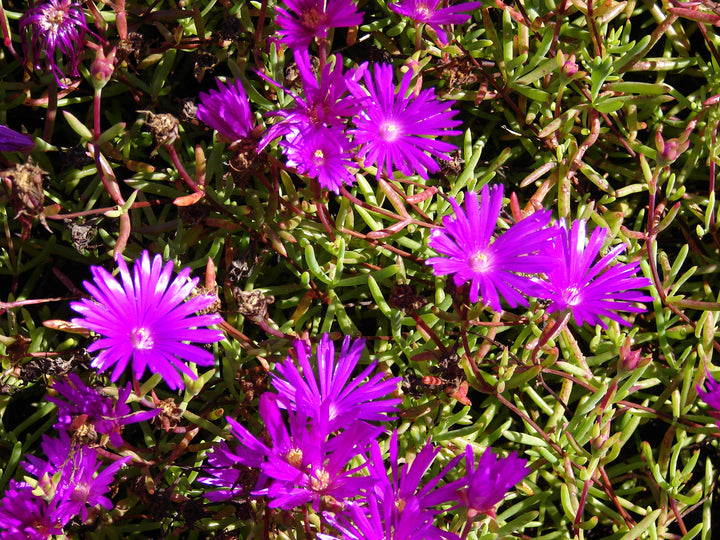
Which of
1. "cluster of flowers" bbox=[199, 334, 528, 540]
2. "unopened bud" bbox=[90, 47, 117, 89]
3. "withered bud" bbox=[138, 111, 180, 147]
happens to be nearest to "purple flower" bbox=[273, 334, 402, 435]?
"cluster of flowers" bbox=[199, 334, 528, 540]

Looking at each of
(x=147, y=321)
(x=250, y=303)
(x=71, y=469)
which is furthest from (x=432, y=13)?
(x=71, y=469)

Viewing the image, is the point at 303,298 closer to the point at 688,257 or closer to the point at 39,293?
the point at 39,293

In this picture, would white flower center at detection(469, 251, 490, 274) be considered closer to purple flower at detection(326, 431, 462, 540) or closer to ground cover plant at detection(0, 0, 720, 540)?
ground cover plant at detection(0, 0, 720, 540)

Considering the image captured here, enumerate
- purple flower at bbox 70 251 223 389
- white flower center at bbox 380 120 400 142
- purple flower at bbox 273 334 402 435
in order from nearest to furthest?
purple flower at bbox 70 251 223 389 → purple flower at bbox 273 334 402 435 → white flower center at bbox 380 120 400 142

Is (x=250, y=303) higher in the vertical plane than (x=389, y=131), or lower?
lower

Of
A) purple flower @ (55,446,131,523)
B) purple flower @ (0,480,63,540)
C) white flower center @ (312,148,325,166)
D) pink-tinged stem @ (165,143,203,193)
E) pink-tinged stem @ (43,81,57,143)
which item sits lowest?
purple flower @ (0,480,63,540)

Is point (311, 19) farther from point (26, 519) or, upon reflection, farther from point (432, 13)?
point (26, 519)
